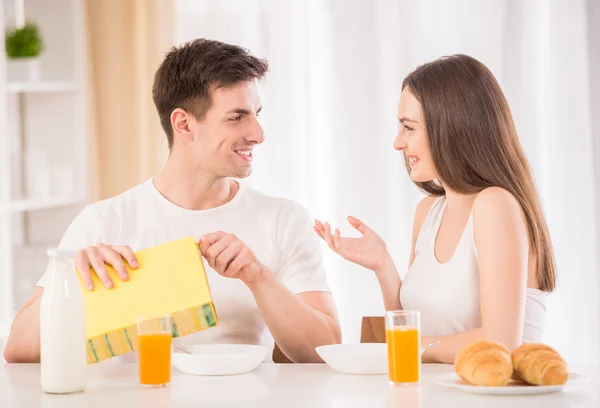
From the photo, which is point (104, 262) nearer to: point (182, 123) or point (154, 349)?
point (154, 349)

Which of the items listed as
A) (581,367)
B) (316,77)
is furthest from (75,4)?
(581,367)

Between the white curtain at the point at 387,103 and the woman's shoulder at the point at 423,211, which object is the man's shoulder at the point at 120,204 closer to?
the woman's shoulder at the point at 423,211

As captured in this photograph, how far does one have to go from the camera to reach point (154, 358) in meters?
1.68

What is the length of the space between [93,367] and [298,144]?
2.12 m

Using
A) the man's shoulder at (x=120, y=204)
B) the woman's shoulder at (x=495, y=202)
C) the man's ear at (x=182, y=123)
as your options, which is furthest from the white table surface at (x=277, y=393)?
the man's ear at (x=182, y=123)

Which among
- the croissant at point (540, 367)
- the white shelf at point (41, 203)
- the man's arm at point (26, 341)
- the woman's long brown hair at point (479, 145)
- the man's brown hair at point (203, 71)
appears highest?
the man's brown hair at point (203, 71)

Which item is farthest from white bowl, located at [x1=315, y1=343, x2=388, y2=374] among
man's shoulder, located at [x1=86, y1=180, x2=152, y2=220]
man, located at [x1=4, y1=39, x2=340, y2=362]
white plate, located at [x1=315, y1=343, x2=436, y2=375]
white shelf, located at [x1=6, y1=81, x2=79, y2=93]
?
white shelf, located at [x1=6, y1=81, x2=79, y2=93]

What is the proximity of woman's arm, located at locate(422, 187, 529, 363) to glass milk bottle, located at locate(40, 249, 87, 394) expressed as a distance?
81 centimetres

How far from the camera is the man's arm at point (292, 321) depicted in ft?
7.09

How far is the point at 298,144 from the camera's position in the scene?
393 cm

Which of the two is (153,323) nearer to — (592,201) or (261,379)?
(261,379)

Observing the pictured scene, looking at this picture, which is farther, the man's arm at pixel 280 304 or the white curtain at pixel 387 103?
the white curtain at pixel 387 103

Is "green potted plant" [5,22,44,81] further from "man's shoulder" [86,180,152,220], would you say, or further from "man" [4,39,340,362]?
"man's shoulder" [86,180,152,220]

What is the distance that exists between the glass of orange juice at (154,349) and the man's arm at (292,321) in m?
0.48
